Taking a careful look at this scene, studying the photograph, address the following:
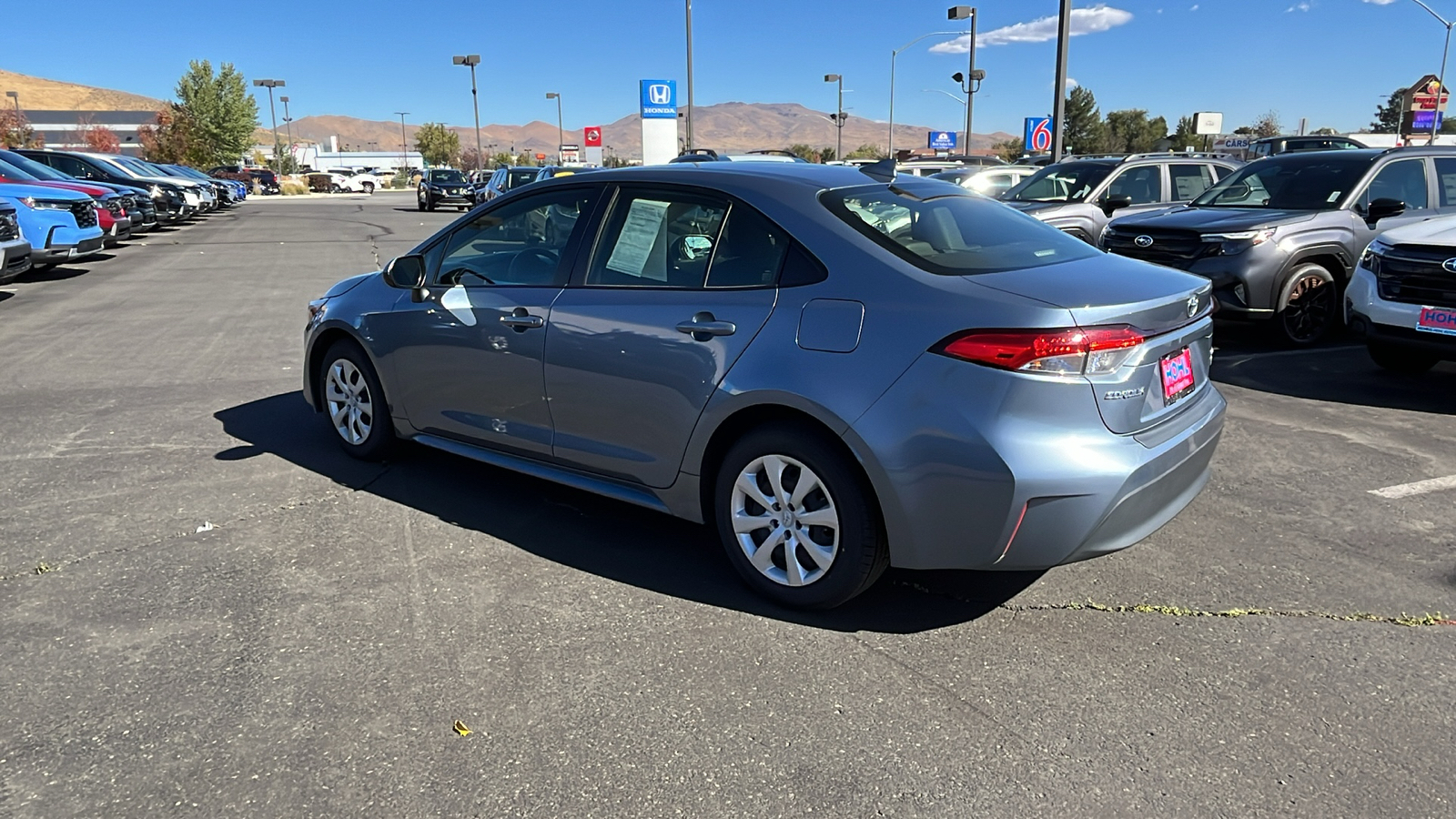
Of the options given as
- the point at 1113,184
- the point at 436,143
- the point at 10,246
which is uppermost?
the point at 436,143

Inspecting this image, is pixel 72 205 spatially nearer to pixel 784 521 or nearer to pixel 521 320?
pixel 521 320

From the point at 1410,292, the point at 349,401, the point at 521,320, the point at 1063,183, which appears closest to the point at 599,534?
the point at 521,320

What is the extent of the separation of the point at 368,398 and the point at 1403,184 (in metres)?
9.15

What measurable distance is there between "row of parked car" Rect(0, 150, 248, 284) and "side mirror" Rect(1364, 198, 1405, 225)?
13998 millimetres

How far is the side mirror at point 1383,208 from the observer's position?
833cm

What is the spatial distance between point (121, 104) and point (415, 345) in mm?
215122

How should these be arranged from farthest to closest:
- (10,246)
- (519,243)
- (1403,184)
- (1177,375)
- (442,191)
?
(442,191) → (10,246) → (1403,184) → (519,243) → (1177,375)

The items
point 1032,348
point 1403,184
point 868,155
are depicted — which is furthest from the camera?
point 868,155

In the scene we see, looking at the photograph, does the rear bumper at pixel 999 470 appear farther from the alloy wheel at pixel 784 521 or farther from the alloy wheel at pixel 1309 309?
the alloy wheel at pixel 1309 309

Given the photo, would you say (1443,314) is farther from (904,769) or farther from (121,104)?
(121,104)

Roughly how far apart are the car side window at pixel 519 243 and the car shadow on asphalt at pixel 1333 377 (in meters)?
5.33

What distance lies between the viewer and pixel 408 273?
16.5ft

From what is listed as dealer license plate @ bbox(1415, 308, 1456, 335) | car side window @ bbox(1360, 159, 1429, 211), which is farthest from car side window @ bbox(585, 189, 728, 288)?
car side window @ bbox(1360, 159, 1429, 211)

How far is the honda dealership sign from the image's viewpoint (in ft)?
106
